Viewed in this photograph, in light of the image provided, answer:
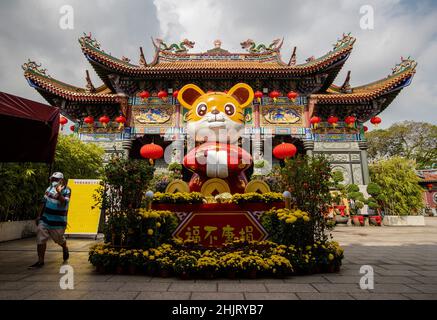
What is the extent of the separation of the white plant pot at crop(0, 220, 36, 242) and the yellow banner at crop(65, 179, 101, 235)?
5.04 ft

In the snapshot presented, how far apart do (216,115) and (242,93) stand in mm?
1079

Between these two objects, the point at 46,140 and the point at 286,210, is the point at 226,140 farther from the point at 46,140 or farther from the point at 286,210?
the point at 46,140

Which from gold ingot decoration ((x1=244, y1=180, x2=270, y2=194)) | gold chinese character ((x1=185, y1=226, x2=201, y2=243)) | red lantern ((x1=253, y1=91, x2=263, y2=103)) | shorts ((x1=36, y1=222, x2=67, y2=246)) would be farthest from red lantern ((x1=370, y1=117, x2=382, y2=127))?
shorts ((x1=36, y1=222, x2=67, y2=246))

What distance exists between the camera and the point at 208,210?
4.35m

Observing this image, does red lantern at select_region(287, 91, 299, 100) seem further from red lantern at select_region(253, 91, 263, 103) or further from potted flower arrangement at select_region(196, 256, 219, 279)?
potted flower arrangement at select_region(196, 256, 219, 279)

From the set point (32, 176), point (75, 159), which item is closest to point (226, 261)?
point (32, 176)

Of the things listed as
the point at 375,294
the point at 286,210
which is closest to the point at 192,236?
the point at 286,210

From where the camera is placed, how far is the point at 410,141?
28.4 m

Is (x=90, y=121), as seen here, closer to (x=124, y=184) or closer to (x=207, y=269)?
(x=124, y=184)

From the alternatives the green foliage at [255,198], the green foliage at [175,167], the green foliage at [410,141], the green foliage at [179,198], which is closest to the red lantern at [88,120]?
the green foliage at [175,167]

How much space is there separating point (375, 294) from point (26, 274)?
4213 mm

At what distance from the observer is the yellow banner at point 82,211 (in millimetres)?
6539

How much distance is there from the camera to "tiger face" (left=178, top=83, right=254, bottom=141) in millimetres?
5562

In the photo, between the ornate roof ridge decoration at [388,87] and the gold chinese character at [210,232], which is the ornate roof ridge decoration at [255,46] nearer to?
the ornate roof ridge decoration at [388,87]
